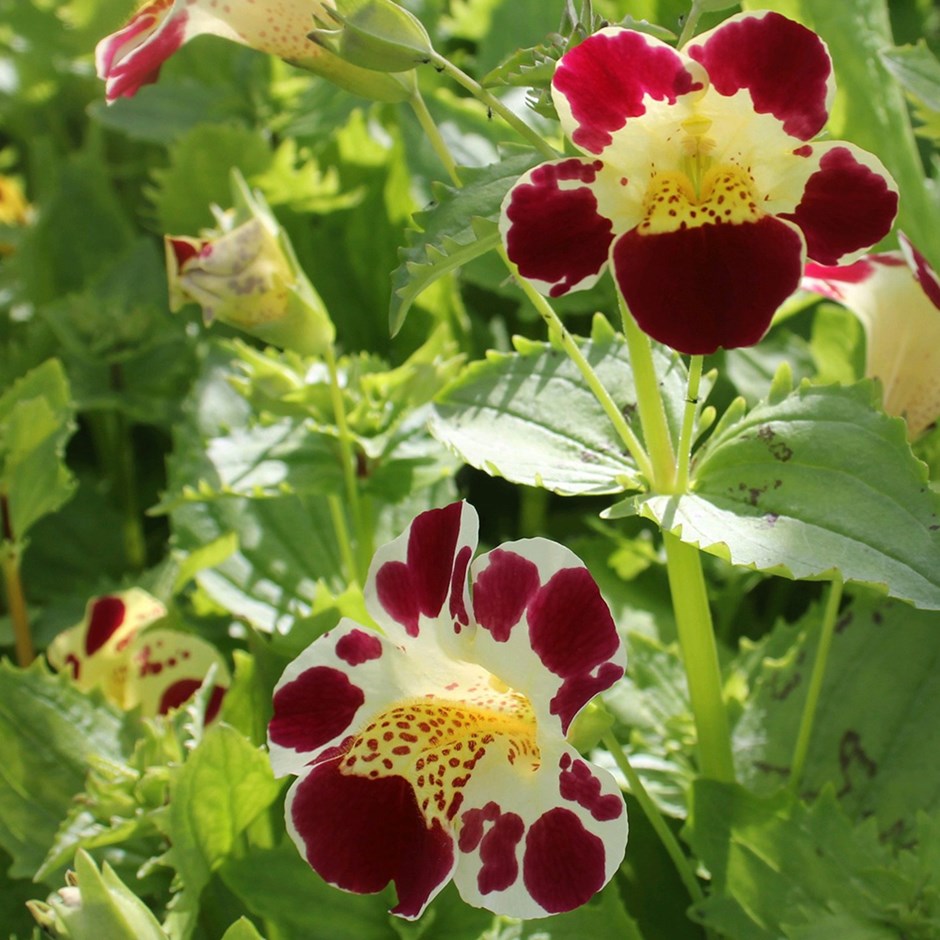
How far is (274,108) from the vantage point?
140 cm

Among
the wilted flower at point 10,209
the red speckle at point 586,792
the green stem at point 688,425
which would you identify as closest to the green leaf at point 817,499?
the green stem at point 688,425

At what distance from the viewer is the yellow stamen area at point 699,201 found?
542mm

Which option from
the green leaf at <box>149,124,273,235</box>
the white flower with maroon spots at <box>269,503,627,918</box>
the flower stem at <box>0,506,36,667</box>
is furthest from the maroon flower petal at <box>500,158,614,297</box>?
the green leaf at <box>149,124,273,235</box>

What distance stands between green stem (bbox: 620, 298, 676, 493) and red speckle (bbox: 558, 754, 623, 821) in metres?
0.18

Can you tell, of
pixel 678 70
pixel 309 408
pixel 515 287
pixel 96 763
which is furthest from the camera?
pixel 515 287

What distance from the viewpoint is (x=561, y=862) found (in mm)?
549

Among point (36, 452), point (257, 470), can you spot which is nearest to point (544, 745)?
point (257, 470)

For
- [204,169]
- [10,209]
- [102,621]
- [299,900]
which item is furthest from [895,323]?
[10,209]

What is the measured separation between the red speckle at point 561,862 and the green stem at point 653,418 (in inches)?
7.8

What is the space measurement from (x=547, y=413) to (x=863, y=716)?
30cm

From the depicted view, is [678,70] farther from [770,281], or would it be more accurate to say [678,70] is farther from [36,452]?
[36,452]

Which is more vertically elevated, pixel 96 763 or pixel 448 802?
pixel 448 802

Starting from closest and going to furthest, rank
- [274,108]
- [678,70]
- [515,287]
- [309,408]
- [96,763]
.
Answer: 1. [678,70]
2. [96,763]
3. [309,408]
4. [515,287]
5. [274,108]

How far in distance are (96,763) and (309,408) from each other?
0.28 m
